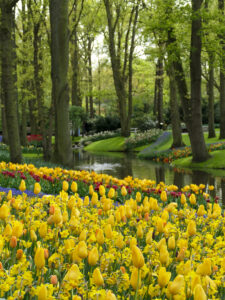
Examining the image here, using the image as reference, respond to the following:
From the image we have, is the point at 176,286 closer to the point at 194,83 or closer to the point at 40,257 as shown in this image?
the point at 40,257

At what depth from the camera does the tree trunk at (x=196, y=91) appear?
18031mm

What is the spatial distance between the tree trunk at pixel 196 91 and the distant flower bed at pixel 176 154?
3045 millimetres

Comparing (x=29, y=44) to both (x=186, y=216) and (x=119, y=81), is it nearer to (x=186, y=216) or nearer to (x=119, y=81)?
(x=119, y=81)

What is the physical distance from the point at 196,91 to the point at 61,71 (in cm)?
814

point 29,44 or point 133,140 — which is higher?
point 29,44

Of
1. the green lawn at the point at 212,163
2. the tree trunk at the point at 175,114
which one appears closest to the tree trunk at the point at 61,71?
the green lawn at the point at 212,163

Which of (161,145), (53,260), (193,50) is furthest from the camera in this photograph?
(161,145)

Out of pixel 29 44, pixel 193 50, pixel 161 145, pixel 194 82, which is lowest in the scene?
pixel 161 145

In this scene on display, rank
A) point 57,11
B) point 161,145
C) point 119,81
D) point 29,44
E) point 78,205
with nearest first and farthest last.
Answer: point 78,205 < point 57,11 < point 29,44 < point 161,145 < point 119,81

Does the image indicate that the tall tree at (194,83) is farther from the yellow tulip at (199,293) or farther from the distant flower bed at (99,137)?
the distant flower bed at (99,137)

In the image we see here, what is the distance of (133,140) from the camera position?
33250mm

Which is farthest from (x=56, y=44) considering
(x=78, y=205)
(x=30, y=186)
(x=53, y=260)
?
(x=53, y=260)

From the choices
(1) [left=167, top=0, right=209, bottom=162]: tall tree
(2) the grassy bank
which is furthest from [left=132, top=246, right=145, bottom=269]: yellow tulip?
(2) the grassy bank

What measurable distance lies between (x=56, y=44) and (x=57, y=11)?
108 centimetres
